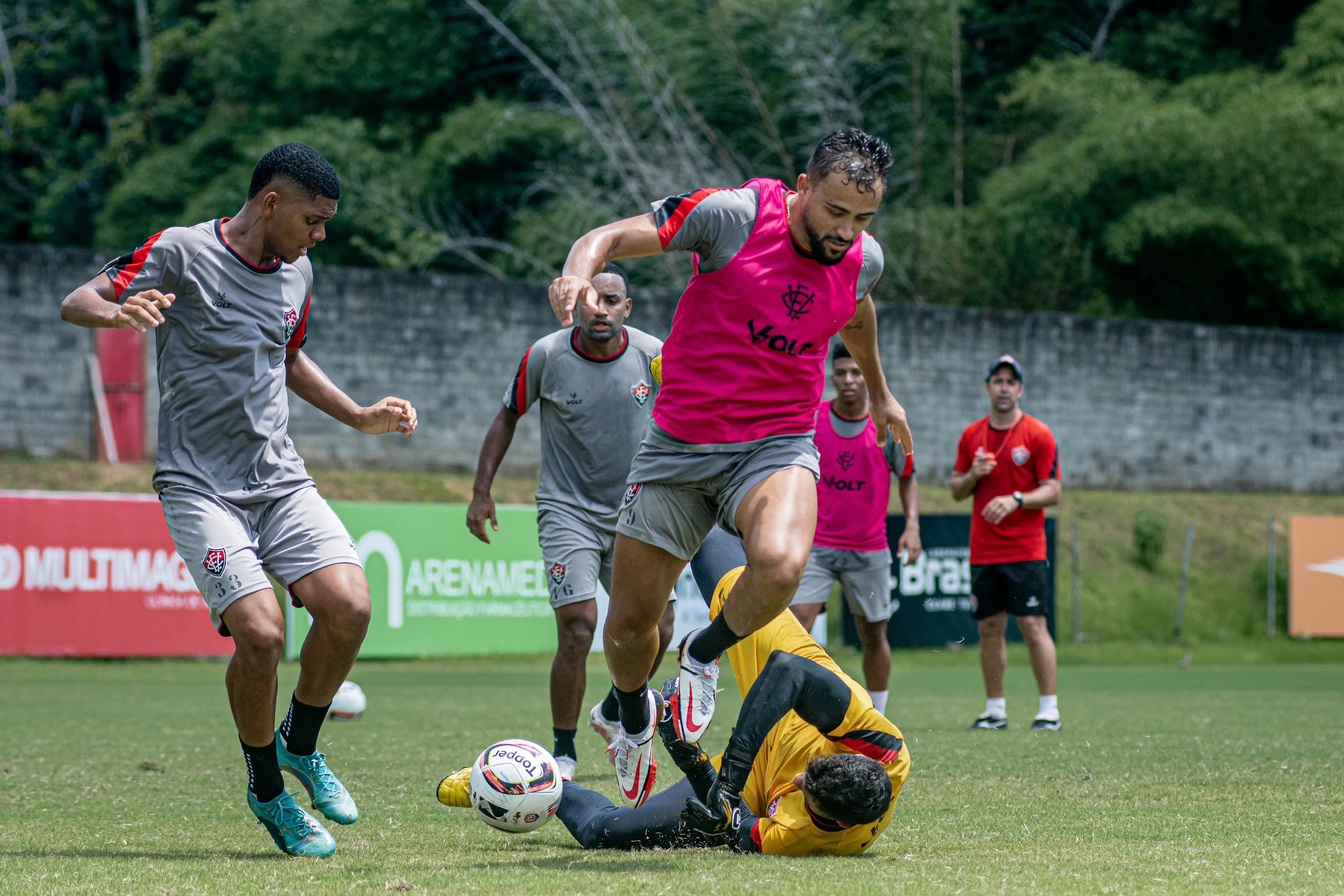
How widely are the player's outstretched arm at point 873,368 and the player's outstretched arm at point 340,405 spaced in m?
1.69

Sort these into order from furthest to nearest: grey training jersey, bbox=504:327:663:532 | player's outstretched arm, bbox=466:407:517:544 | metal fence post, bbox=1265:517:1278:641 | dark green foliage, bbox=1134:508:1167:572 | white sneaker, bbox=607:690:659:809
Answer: dark green foliage, bbox=1134:508:1167:572 < metal fence post, bbox=1265:517:1278:641 < grey training jersey, bbox=504:327:663:532 < player's outstretched arm, bbox=466:407:517:544 < white sneaker, bbox=607:690:659:809

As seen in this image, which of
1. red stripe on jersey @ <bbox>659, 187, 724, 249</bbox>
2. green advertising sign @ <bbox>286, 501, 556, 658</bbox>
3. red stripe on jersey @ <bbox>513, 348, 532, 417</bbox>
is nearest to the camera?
red stripe on jersey @ <bbox>659, 187, 724, 249</bbox>

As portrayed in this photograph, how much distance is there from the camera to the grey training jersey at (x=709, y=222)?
4.93 m

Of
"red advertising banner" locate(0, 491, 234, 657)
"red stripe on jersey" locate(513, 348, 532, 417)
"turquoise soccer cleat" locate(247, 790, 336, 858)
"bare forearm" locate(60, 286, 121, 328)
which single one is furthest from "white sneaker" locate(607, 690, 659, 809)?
"red advertising banner" locate(0, 491, 234, 657)

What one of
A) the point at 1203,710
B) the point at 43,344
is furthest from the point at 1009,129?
the point at 1203,710

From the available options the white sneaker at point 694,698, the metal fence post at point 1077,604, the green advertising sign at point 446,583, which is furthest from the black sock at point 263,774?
the metal fence post at point 1077,604

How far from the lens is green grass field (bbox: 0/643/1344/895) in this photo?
419 cm

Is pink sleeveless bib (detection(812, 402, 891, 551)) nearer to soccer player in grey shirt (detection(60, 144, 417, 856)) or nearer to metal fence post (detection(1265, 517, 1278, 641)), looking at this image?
soccer player in grey shirt (detection(60, 144, 417, 856))

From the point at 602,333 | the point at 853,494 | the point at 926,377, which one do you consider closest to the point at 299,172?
the point at 602,333

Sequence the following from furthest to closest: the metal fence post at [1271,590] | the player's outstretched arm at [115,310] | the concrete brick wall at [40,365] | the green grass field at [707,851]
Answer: the concrete brick wall at [40,365]
the metal fence post at [1271,590]
the player's outstretched arm at [115,310]
the green grass field at [707,851]

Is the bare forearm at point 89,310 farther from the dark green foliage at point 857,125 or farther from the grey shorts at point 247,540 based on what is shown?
the dark green foliage at point 857,125

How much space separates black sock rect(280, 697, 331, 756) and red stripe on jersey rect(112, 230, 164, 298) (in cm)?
156

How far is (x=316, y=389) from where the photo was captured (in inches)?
217

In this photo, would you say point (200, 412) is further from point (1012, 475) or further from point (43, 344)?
point (43, 344)
